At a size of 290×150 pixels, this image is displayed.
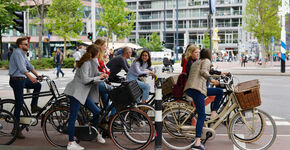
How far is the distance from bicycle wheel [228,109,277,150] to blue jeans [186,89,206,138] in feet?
1.67

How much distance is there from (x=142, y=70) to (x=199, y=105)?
7.14 feet

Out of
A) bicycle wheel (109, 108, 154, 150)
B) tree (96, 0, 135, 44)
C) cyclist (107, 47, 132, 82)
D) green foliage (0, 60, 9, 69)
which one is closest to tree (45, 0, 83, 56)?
tree (96, 0, 135, 44)

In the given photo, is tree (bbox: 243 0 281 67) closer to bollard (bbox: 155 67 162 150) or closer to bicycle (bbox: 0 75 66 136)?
bicycle (bbox: 0 75 66 136)

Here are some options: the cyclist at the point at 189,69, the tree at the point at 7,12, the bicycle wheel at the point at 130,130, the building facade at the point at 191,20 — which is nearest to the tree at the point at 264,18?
the tree at the point at 7,12

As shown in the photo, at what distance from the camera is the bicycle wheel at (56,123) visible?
5.44 m

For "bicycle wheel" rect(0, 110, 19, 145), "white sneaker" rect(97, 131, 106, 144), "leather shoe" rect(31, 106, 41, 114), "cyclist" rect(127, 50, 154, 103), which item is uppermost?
"cyclist" rect(127, 50, 154, 103)

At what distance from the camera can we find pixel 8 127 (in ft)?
19.2

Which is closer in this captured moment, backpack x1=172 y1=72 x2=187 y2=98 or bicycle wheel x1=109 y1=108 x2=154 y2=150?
bicycle wheel x1=109 y1=108 x2=154 y2=150

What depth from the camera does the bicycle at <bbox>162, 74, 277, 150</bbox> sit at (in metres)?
5.23

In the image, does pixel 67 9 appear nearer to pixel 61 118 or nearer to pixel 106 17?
pixel 106 17

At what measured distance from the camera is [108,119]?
5605mm

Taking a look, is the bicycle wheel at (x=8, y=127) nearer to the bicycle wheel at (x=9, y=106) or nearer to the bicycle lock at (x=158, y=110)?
the bicycle wheel at (x=9, y=106)

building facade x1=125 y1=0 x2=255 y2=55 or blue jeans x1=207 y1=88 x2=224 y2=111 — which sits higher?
building facade x1=125 y1=0 x2=255 y2=55

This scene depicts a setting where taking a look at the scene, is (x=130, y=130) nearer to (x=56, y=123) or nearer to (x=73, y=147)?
(x=73, y=147)
